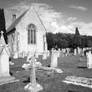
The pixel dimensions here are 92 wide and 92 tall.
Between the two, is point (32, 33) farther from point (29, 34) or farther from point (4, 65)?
point (4, 65)

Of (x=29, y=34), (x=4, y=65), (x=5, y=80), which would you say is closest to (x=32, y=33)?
(x=29, y=34)

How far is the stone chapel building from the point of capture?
86.9 feet

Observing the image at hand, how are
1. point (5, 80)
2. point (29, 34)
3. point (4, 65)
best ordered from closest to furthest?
point (5, 80) → point (4, 65) → point (29, 34)

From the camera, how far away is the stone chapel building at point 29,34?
26484 mm

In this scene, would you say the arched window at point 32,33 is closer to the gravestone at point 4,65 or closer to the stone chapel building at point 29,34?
the stone chapel building at point 29,34

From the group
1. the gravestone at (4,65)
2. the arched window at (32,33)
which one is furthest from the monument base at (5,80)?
the arched window at (32,33)

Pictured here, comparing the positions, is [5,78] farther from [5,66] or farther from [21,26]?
[21,26]

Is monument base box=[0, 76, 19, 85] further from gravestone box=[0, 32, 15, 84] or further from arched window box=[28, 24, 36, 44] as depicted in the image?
arched window box=[28, 24, 36, 44]

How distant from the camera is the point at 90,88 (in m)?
6.14

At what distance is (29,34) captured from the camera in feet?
91.7

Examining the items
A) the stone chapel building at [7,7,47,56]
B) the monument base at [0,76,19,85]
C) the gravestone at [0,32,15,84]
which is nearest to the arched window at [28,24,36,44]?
the stone chapel building at [7,7,47,56]

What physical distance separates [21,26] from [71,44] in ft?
66.3

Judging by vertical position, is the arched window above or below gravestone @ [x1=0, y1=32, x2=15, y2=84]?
above

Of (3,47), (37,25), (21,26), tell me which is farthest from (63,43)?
(3,47)
